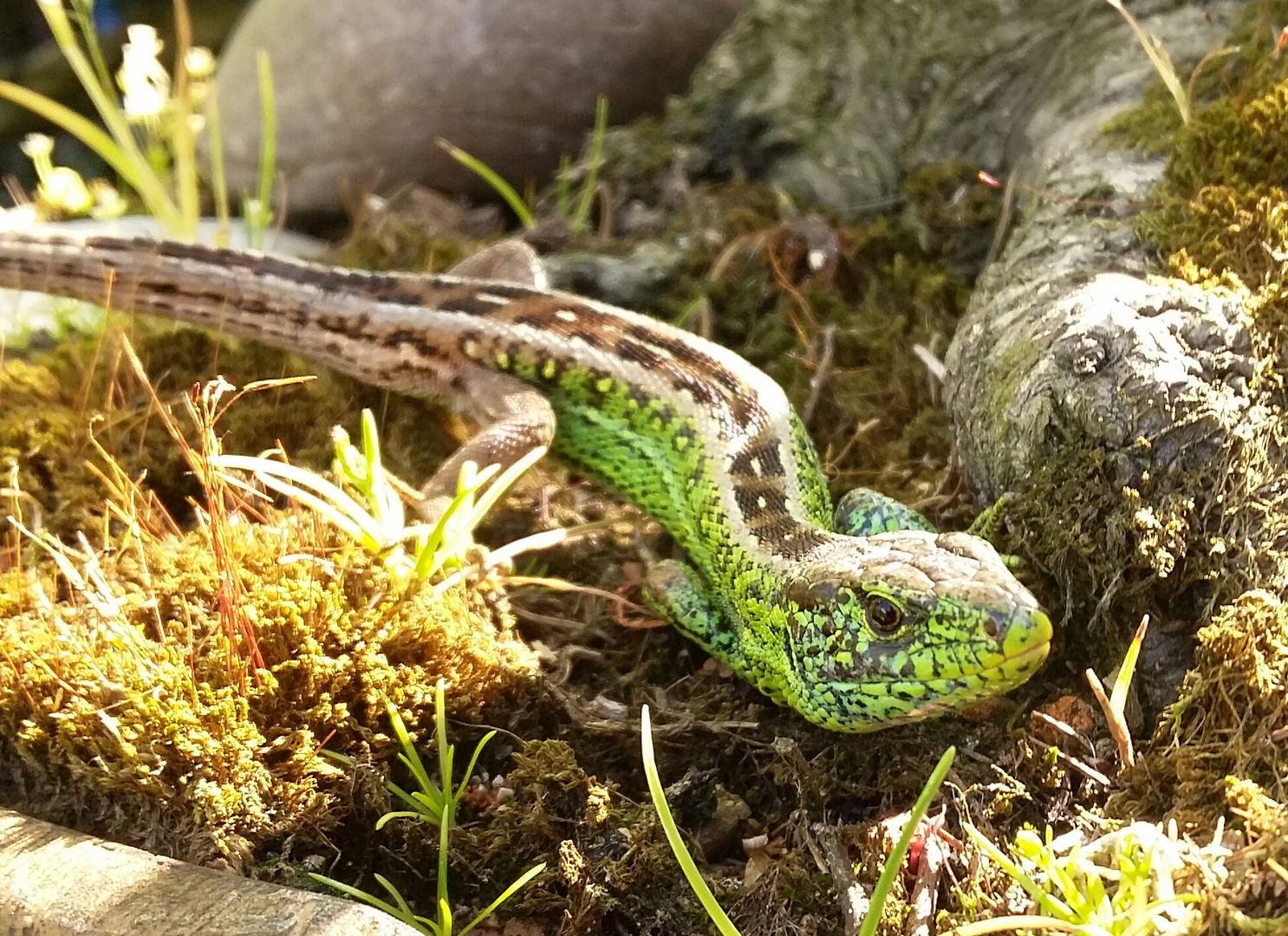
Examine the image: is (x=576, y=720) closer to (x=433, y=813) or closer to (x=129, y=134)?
(x=433, y=813)

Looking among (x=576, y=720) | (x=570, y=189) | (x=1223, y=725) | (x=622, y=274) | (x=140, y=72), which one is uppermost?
(x=140, y=72)

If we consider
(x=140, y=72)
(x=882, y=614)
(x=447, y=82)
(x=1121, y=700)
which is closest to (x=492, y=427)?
(x=882, y=614)

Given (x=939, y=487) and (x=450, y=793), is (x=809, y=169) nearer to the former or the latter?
(x=939, y=487)

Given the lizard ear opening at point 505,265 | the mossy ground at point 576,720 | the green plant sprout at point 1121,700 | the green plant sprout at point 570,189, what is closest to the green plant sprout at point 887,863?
the mossy ground at point 576,720

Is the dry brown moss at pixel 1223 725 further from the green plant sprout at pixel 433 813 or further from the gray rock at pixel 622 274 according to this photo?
the gray rock at pixel 622 274

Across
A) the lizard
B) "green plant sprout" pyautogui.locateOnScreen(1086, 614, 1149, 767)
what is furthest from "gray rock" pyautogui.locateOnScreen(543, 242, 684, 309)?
"green plant sprout" pyautogui.locateOnScreen(1086, 614, 1149, 767)

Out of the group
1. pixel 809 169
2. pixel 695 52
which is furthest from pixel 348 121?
pixel 809 169
